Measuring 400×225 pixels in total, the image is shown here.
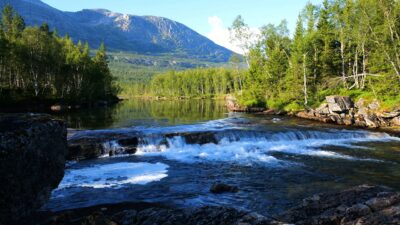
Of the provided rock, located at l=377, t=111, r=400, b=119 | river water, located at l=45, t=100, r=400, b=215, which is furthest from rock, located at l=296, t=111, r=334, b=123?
river water, located at l=45, t=100, r=400, b=215

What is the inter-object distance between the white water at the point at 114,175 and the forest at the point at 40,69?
146ft

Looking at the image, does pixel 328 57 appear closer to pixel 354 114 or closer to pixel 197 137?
pixel 354 114

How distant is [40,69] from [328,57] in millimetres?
61933

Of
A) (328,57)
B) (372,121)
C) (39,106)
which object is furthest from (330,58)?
(39,106)

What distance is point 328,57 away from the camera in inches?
2675

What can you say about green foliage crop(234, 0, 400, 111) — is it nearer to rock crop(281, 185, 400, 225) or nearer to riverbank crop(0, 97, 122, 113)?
rock crop(281, 185, 400, 225)

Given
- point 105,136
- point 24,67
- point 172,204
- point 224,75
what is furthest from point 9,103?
point 224,75

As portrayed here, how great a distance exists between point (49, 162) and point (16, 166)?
1959 millimetres

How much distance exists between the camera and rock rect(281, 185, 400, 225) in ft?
39.1

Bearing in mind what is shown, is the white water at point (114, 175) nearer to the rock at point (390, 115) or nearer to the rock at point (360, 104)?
the rock at point (390, 115)

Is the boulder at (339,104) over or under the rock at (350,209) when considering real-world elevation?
over

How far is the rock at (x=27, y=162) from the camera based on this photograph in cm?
1045

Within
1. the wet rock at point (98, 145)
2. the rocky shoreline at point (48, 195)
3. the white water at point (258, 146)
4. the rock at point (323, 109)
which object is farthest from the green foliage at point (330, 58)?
the rocky shoreline at point (48, 195)

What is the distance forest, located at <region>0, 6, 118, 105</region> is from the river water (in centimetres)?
4367
